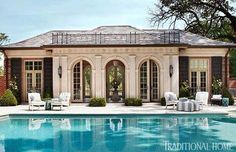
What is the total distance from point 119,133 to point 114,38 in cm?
1130

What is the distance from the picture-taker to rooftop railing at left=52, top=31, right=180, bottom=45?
2180 cm

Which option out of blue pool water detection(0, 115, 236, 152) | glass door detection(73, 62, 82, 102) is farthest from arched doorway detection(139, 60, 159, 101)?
blue pool water detection(0, 115, 236, 152)

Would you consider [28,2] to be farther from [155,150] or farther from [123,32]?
[155,150]

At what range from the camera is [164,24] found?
31.8 m

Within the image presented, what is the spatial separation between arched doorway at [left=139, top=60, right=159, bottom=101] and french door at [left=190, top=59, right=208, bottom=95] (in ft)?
8.01

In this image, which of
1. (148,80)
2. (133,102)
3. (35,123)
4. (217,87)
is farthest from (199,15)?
(35,123)

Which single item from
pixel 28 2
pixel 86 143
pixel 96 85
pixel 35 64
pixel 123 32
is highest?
pixel 28 2

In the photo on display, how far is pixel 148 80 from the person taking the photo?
21.3 metres

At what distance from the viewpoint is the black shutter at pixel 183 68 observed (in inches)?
859

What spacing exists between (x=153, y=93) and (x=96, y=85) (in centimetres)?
375

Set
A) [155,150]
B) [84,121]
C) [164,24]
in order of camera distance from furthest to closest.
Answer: [164,24], [84,121], [155,150]

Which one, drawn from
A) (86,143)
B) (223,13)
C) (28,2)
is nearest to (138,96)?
(28,2)

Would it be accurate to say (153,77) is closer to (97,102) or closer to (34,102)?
(97,102)

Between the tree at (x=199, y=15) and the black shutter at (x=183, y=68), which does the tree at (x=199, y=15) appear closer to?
the tree at (x=199, y=15)
